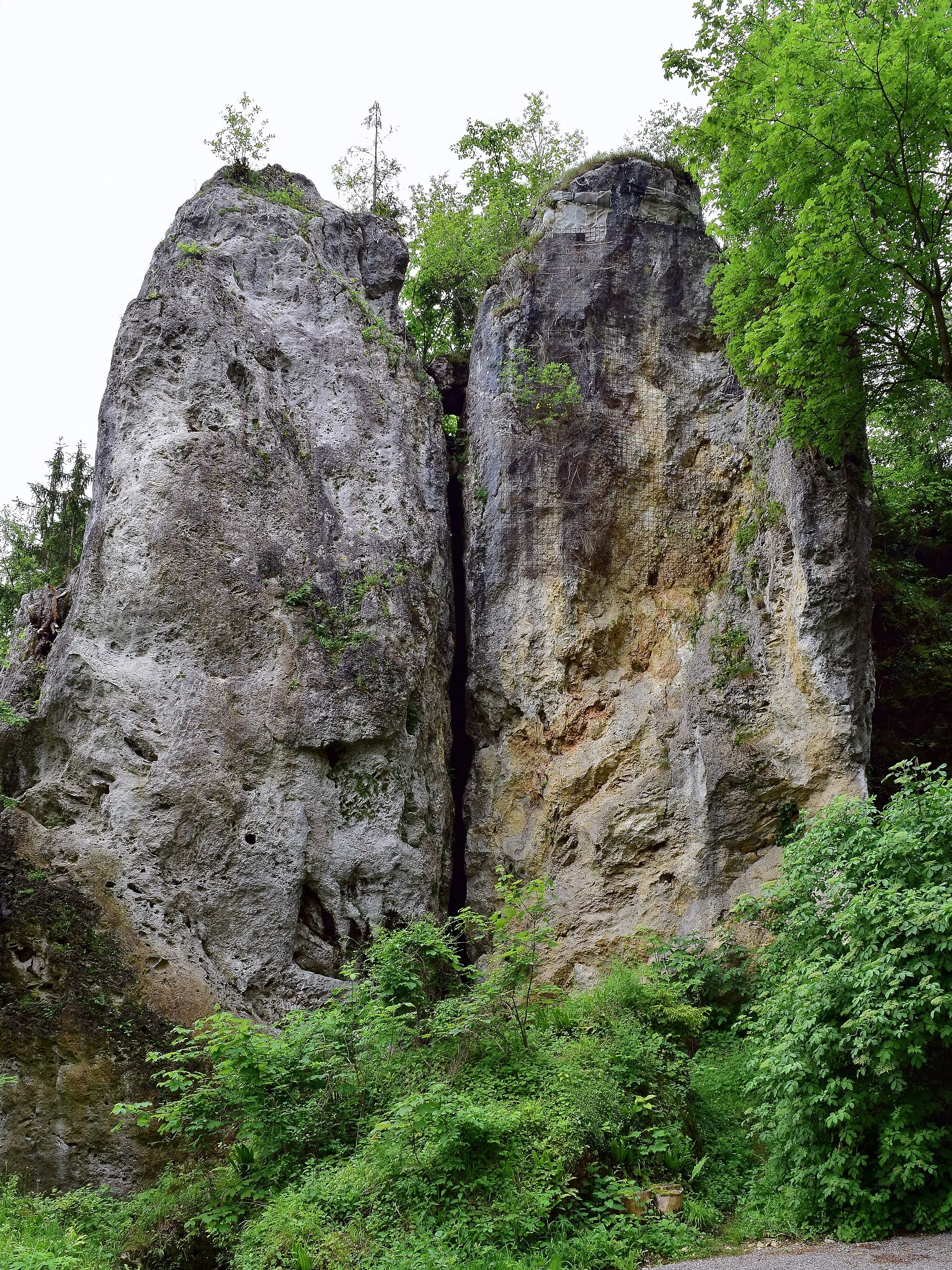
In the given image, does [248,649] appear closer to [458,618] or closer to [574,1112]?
[458,618]

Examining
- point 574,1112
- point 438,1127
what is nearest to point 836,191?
point 574,1112

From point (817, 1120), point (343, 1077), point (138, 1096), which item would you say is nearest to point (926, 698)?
point (817, 1120)

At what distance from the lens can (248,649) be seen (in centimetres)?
1305

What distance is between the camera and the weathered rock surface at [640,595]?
42.3ft

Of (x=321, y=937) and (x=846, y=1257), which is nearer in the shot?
(x=846, y=1257)

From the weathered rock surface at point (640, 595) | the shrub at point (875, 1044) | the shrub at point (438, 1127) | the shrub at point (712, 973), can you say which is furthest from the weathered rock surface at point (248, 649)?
the shrub at point (875, 1044)

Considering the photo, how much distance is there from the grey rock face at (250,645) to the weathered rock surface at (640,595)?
130 centimetres

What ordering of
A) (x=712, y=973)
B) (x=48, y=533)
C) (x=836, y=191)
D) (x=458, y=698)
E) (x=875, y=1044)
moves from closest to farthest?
(x=875, y=1044) < (x=836, y=191) < (x=712, y=973) < (x=458, y=698) < (x=48, y=533)

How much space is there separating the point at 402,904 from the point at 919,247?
1069 centimetres

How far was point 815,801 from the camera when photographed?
12.5 m

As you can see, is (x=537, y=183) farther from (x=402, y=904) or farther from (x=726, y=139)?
(x=402, y=904)

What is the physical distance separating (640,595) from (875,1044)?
932 cm

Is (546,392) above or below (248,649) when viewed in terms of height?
above

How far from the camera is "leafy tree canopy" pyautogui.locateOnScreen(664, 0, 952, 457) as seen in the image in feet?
34.1
